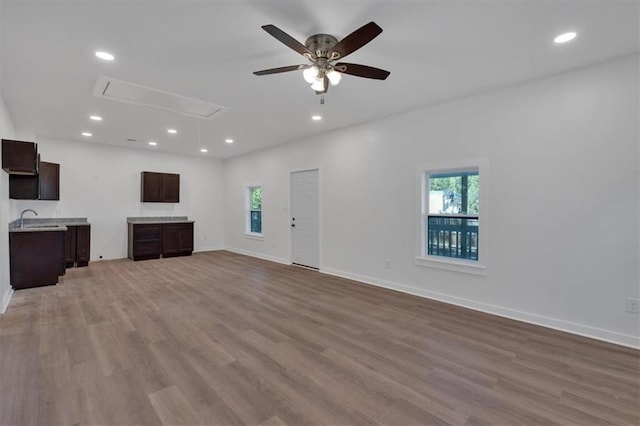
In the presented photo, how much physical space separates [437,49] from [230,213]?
719 centimetres

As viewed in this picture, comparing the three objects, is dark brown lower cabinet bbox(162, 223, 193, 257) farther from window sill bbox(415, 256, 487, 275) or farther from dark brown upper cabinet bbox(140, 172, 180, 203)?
window sill bbox(415, 256, 487, 275)

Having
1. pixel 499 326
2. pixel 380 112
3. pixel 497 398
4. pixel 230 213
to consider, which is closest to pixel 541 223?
pixel 499 326

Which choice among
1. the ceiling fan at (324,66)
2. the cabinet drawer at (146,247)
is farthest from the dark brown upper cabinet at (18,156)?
the ceiling fan at (324,66)

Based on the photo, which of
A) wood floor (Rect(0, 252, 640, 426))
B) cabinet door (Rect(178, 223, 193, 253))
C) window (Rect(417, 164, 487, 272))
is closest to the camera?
wood floor (Rect(0, 252, 640, 426))

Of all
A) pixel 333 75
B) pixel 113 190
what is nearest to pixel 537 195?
pixel 333 75

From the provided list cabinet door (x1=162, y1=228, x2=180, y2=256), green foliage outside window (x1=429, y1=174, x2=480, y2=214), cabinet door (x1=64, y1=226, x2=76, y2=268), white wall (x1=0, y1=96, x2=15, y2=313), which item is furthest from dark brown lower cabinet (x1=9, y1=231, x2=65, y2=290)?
green foliage outside window (x1=429, y1=174, x2=480, y2=214)

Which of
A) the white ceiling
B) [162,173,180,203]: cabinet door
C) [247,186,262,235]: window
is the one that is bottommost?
[247,186,262,235]: window

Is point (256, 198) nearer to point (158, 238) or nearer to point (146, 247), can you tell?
point (158, 238)

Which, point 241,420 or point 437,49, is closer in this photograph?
point 241,420

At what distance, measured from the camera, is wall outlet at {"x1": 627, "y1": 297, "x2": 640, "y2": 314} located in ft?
9.12

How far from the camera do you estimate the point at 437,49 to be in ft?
8.91

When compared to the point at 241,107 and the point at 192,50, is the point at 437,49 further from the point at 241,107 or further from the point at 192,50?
the point at 241,107

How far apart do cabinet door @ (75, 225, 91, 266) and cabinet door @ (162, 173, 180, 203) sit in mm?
1840

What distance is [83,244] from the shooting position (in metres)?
6.23
